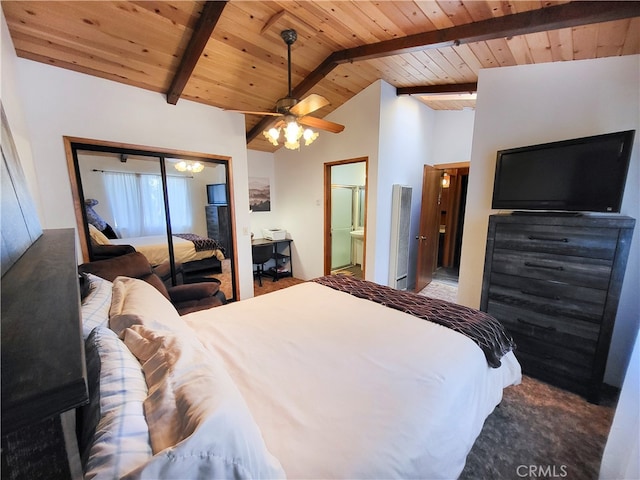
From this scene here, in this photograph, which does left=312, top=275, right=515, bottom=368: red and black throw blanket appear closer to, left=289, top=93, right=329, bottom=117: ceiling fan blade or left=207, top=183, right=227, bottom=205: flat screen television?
left=289, top=93, right=329, bottom=117: ceiling fan blade

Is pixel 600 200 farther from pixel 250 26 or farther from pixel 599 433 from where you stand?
pixel 250 26

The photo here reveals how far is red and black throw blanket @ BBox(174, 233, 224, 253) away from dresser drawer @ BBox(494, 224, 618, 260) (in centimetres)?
313

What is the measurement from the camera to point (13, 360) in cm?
34

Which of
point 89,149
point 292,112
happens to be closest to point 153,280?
point 89,149

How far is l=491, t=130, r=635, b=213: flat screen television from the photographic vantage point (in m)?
1.76

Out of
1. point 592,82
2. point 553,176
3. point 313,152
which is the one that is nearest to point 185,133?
point 313,152

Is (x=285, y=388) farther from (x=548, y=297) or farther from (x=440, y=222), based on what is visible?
(x=440, y=222)

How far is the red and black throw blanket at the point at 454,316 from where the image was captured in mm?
1465

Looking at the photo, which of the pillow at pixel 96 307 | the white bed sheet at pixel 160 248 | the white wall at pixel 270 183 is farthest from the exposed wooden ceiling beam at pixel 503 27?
the pillow at pixel 96 307

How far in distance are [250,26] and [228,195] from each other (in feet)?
5.93

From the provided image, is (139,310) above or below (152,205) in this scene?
below

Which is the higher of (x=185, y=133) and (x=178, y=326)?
(x=185, y=133)

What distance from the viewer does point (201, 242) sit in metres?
3.27

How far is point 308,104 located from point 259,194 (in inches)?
110
